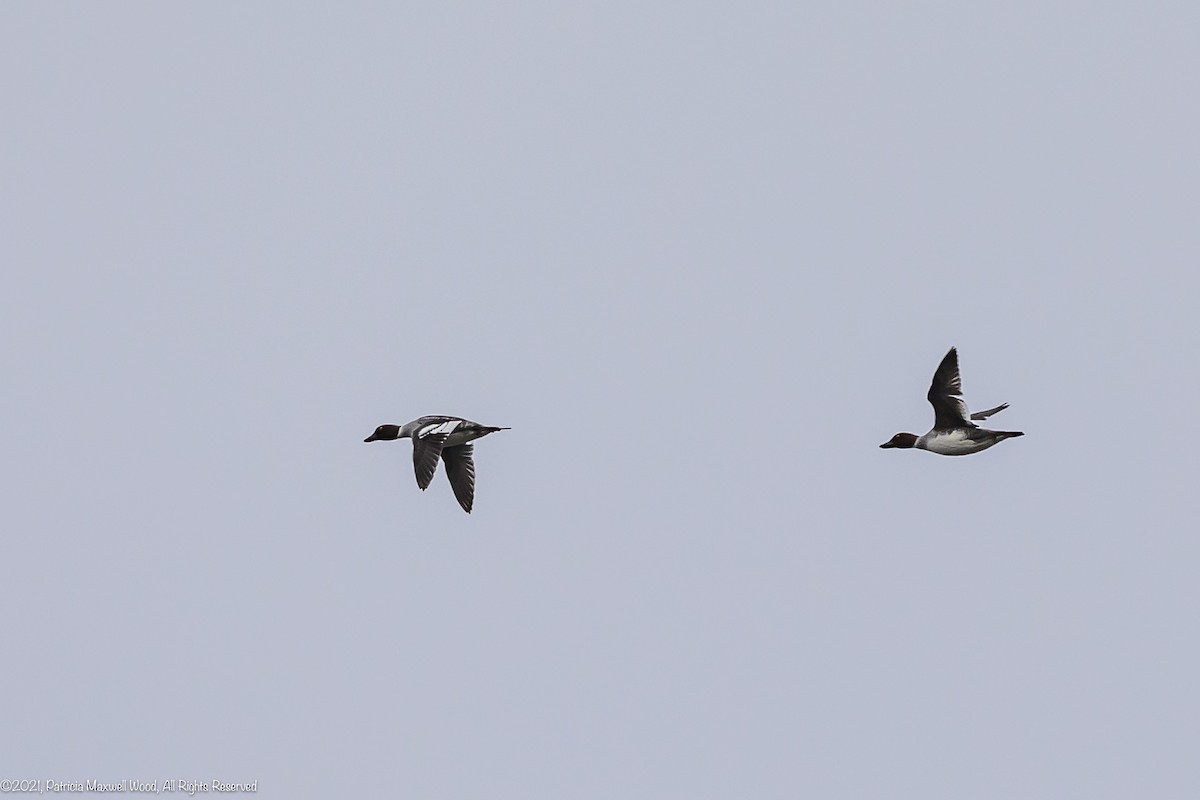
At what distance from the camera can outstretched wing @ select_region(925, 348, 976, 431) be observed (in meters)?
Answer: 31.6

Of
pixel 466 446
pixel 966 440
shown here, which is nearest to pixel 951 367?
pixel 966 440

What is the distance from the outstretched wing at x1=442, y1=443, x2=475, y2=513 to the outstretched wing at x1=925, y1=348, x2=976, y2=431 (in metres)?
10.3

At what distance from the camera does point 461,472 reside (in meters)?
37.6

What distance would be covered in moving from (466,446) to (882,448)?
898 cm

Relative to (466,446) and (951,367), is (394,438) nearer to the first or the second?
(466,446)

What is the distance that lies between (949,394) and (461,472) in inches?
429

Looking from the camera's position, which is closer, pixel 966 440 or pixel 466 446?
pixel 966 440

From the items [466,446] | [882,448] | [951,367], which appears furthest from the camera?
[466,446]

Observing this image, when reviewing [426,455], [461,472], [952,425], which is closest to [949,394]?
[952,425]

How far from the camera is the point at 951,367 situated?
31.7 m

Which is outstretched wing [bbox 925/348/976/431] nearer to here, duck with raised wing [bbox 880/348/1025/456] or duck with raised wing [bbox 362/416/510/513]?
duck with raised wing [bbox 880/348/1025/456]

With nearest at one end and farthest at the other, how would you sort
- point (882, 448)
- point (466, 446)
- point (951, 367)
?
point (951, 367)
point (882, 448)
point (466, 446)

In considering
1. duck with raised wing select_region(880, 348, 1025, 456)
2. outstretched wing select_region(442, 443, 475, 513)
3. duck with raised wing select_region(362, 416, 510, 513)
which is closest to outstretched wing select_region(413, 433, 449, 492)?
duck with raised wing select_region(362, 416, 510, 513)

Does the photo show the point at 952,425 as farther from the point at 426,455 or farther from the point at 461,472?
the point at 461,472
